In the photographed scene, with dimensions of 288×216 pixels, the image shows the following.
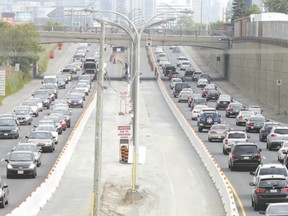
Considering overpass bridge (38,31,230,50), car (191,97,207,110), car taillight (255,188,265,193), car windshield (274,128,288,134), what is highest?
overpass bridge (38,31,230,50)

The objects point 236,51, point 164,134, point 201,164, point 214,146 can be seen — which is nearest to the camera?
point 201,164

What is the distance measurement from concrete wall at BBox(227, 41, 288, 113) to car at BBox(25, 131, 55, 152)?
38.7m

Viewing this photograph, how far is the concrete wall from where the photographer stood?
333 ft

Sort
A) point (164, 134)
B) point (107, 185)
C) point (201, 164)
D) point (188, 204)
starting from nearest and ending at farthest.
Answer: point (188, 204) → point (107, 185) → point (201, 164) → point (164, 134)

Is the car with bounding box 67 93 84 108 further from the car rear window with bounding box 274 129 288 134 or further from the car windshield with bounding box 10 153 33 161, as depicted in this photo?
the car windshield with bounding box 10 153 33 161

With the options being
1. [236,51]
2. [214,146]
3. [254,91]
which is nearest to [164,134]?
[214,146]

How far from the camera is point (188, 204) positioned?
4231 cm

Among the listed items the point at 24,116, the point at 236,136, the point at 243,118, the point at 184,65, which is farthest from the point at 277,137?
the point at 184,65

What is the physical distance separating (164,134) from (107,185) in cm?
2963

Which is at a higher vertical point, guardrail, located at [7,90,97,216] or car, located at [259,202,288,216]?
car, located at [259,202,288,216]

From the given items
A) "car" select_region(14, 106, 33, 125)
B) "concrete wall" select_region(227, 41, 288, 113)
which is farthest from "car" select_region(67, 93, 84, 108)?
"concrete wall" select_region(227, 41, 288, 113)

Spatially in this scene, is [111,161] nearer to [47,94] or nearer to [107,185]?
[107,185]

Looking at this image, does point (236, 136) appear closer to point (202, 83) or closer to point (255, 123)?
point (255, 123)

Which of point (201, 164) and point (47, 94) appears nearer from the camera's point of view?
point (201, 164)
